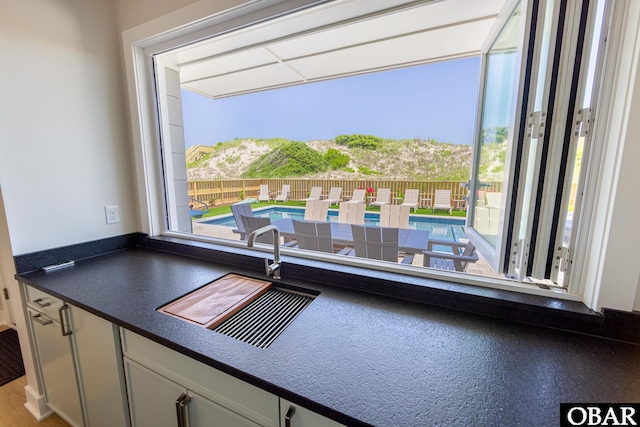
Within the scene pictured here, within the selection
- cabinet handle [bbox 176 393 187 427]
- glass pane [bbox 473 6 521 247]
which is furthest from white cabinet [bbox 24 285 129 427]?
glass pane [bbox 473 6 521 247]

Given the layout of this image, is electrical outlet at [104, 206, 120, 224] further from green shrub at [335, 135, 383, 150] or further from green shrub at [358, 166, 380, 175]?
green shrub at [335, 135, 383, 150]

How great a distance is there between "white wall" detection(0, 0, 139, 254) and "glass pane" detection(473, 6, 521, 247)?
206 cm

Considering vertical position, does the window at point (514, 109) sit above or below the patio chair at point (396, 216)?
above

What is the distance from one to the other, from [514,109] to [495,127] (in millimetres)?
308

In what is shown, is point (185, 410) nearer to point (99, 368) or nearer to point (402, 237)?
point (99, 368)

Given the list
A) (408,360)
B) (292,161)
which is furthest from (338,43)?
(292,161)

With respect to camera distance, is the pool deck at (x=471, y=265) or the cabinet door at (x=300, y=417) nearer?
the cabinet door at (x=300, y=417)

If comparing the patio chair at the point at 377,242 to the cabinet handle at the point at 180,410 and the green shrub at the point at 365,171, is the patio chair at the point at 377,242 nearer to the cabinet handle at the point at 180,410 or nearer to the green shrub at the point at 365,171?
the cabinet handle at the point at 180,410

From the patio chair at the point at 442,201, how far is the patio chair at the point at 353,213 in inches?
121

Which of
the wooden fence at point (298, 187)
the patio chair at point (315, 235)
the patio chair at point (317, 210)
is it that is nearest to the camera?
the patio chair at point (315, 235)

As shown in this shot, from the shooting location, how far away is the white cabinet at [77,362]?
1.02 metres

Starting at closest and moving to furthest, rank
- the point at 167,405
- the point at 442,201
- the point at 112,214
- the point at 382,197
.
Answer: the point at 167,405 → the point at 112,214 → the point at 442,201 → the point at 382,197

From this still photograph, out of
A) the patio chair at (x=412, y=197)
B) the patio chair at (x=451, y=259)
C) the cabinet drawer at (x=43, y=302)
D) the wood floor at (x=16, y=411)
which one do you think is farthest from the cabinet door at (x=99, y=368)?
the patio chair at (x=412, y=197)

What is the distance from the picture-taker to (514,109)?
865 millimetres
